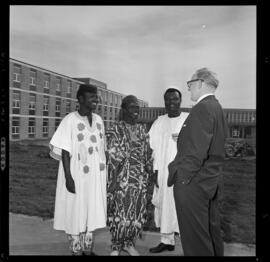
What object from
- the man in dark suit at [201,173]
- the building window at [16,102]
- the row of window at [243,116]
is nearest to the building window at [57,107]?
the building window at [16,102]

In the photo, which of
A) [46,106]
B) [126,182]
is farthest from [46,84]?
[126,182]

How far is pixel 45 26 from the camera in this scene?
10.8ft

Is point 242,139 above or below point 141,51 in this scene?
below

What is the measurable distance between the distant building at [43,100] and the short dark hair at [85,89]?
0.05m

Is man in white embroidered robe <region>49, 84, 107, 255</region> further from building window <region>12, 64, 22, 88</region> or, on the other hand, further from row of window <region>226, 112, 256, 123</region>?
row of window <region>226, 112, 256, 123</region>

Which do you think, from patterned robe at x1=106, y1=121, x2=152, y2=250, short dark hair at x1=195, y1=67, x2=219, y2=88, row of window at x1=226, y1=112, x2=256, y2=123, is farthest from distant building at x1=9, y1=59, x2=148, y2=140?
row of window at x1=226, y1=112, x2=256, y2=123

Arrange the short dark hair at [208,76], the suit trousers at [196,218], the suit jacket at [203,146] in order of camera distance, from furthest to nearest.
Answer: the short dark hair at [208,76] < the suit trousers at [196,218] < the suit jacket at [203,146]

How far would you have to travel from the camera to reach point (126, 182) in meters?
3.34

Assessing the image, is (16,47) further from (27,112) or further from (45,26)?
(27,112)

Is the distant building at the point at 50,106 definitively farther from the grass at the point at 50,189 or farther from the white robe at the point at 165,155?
the grass at the point at 50,189

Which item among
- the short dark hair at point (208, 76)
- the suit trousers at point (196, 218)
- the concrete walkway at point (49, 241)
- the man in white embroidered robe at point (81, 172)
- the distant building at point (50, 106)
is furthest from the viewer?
the concrete walkway at point (49, 241)

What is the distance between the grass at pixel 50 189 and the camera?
337 cm
